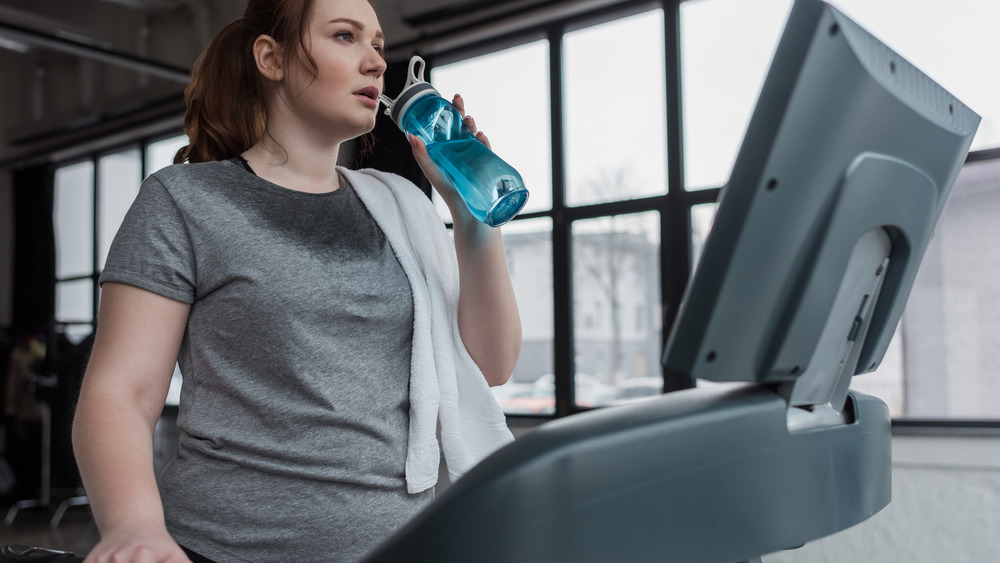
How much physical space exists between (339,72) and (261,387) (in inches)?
13.4

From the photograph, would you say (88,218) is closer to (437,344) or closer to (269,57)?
(269,57)

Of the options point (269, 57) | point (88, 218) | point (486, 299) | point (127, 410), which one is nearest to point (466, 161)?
point (486, 299)

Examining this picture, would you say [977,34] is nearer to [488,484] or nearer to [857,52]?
[857,52]

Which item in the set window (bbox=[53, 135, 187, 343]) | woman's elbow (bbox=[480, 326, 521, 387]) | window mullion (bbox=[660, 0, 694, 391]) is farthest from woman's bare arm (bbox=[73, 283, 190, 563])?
window (bbox=[53, 135, 187, 343])

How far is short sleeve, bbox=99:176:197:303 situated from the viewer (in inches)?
26.9

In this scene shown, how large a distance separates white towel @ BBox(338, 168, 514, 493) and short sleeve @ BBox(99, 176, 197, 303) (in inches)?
8.8

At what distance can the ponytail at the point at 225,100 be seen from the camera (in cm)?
90

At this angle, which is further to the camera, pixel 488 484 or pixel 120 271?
pixel 120 271

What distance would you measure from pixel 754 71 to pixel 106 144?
5.30 metres

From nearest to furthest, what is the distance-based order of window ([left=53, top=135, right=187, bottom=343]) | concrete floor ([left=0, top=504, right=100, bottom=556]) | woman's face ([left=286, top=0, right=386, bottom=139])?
woman's face ([left=286, top=0, right=386, bottom=139])
concrete floor ([left=0, top=504, right=100, bottom=556])
window ([left=53, top=135, right=187, bottom=343])

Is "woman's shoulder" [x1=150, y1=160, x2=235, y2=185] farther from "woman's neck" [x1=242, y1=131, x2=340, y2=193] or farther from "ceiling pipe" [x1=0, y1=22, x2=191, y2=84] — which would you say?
"ceiling pipe" [x1=0, y1=22, x2=191, y2=84]

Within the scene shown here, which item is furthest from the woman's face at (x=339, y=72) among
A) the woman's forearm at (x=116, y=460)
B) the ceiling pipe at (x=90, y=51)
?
the ceiling pipe at (x=90, y=51)

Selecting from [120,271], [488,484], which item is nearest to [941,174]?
A: [488,484]

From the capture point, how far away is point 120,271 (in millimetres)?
678
